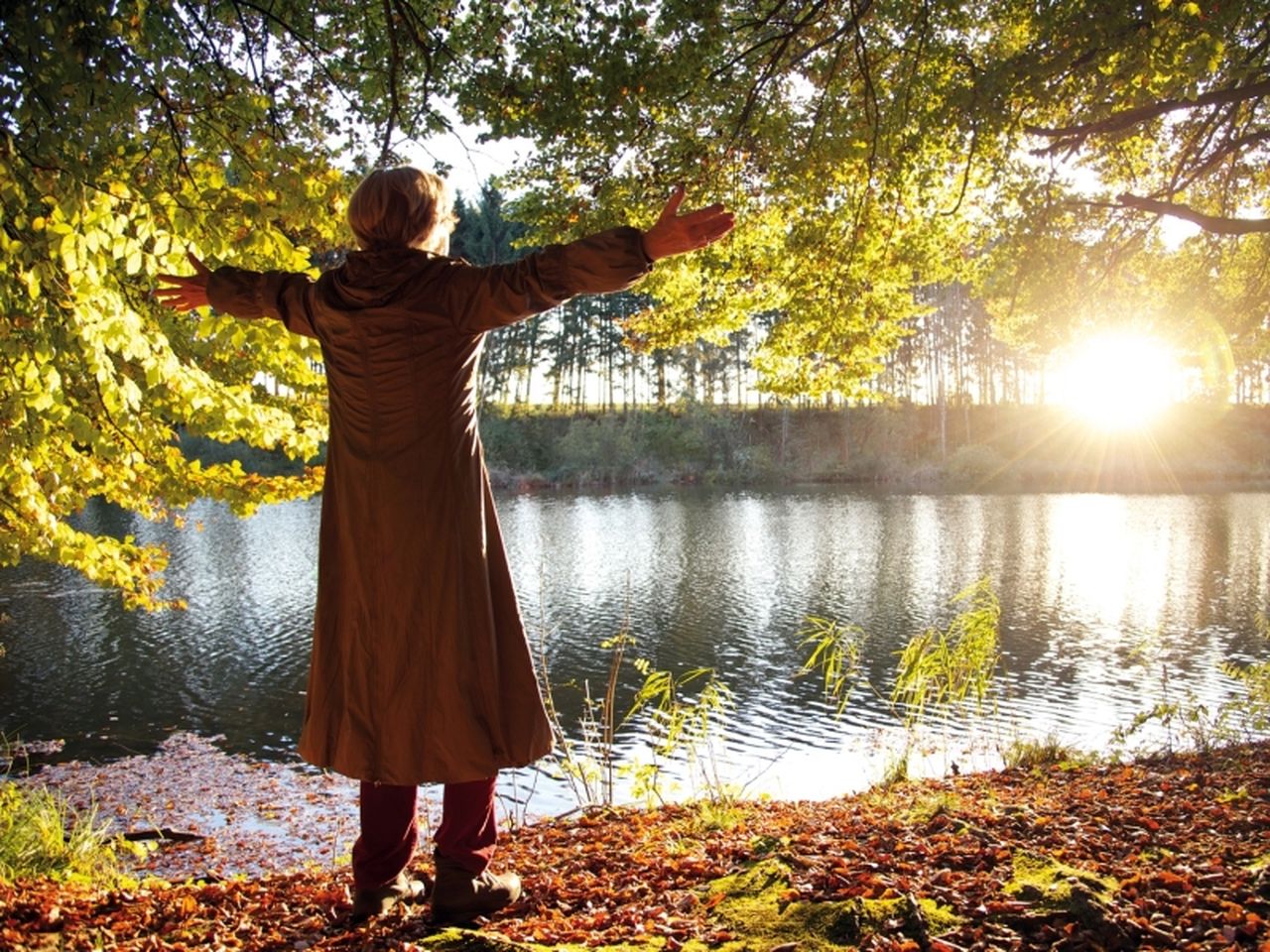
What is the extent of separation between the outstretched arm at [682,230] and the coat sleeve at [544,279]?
0.11 feet

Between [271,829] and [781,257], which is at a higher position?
[781,257]

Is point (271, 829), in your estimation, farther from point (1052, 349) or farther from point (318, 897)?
point (1052, 349)

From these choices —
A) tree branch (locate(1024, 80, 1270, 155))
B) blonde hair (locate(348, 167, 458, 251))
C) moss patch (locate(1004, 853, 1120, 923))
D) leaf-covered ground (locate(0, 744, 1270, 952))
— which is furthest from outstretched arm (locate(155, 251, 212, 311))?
tree branch (locate(1024, 80, 1270, 155))

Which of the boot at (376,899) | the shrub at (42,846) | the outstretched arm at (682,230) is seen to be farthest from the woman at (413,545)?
the shrub at (42,846)

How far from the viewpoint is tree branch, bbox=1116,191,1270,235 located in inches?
356

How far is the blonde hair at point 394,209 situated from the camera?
2605 millimetres

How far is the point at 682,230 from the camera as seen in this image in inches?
89.9

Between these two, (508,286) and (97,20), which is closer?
(508,286)

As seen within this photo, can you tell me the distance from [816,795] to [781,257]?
5.05 metres

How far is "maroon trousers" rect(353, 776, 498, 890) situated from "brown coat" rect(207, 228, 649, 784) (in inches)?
6.4

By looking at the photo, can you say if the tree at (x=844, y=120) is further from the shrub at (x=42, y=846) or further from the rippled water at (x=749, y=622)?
the shrub at (x=42, y=846)

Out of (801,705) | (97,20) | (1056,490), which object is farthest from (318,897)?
(1056,490)

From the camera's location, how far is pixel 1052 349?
Result: 14.8 meters

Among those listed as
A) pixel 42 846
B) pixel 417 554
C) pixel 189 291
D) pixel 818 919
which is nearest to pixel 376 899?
pixel 417 554
